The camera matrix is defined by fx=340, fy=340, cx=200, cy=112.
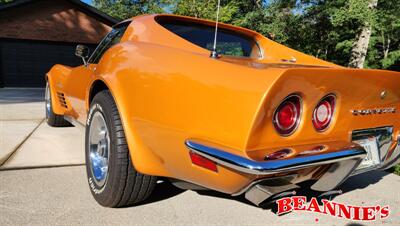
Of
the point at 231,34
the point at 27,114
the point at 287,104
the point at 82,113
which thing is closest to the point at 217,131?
the point at 287,104

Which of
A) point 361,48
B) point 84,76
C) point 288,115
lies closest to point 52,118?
point 84,76

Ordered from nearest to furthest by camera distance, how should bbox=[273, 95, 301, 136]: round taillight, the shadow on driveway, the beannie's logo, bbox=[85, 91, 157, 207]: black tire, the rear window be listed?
bbox=[273, 95, 301, 136]: round taillight, bbox=[85, 91, 157, 207]: black tire, the beannie's logo, the rear window, the shadow on driveway

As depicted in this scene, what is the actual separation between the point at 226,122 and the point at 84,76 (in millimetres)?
2117

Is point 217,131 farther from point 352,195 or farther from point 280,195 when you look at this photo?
point 352,195

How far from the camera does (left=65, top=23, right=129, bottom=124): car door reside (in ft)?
10.3

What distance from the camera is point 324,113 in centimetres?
194

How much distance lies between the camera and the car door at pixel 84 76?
10.3 feet

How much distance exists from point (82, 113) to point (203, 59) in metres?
1.92

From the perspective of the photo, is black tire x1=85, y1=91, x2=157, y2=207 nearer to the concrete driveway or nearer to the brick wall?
the concrete driveway

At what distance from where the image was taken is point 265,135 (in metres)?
1.70

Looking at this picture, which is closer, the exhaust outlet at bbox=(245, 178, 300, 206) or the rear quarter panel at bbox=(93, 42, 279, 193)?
the rear quarter panel at bbox=(93, 42, 279, 193)

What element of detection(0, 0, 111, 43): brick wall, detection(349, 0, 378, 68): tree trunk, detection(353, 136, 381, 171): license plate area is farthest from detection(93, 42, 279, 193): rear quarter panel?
→ detection(0, 0, 111, 43): brick wall

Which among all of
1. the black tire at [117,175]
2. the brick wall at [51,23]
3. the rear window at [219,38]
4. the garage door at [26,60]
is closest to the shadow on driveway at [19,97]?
the garage door at [26,60]

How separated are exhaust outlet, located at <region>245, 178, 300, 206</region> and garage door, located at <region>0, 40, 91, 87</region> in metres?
15.3
